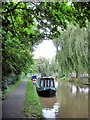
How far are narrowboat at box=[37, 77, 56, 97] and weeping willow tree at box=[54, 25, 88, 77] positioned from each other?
2683 mm

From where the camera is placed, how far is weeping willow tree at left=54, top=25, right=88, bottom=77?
21.4 m

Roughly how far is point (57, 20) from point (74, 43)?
14.5 m

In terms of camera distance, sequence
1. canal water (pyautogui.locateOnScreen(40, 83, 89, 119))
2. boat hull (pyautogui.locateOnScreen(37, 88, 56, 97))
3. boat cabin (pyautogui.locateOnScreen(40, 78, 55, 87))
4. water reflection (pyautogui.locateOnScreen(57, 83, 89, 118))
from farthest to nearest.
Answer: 1. boat cabin (pyautogui.locateOnScreen(40, 78, 55, 87))
2. boat hull (pyautogui.locateOnScreen(37, 88, 56, 97))
3. water reflection (pyautogui.locateOnScreen(57, 83, 89, 118))
4. canal water (pyautogui.locateOnScreen(40, 83, 89, 119))

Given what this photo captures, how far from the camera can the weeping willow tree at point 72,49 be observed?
21422mm

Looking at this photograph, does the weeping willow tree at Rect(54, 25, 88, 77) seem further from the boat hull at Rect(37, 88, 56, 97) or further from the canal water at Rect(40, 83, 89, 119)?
the canal water at Rect(40, 83, 89, 119)

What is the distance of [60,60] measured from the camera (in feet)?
81.2

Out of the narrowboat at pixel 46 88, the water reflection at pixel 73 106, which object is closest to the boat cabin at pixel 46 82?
the narrowboat at pixel 46 88

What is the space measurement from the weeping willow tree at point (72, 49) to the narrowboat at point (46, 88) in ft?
8.80

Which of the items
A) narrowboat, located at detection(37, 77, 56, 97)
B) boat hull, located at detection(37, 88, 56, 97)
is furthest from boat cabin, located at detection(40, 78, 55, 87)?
boat hull, located at detection(37, 88, 56, 97)

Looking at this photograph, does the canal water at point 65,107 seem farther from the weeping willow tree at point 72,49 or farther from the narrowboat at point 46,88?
the weeping willow tree at point 72,49

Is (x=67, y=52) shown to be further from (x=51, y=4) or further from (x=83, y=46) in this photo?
(x=51, y=4)

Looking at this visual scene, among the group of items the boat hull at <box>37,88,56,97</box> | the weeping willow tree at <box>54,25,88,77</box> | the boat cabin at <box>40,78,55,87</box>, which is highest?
the weeping willow tree at <box>54,25,88,77</box>

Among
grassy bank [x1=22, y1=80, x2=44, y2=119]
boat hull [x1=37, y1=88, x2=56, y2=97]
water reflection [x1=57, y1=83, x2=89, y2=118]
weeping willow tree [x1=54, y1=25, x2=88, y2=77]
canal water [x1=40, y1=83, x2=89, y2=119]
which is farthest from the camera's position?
weeping willow tree [x1=54, y1=25, x2=88, y2=77]

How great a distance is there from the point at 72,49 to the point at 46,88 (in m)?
3.86
